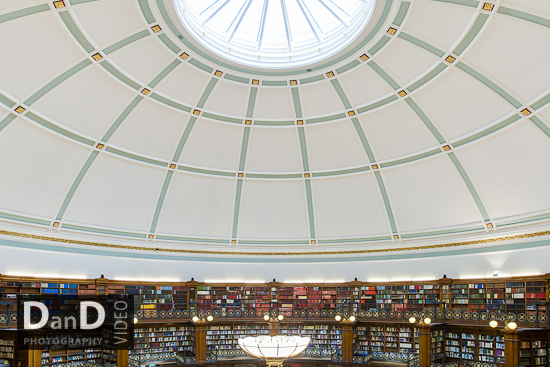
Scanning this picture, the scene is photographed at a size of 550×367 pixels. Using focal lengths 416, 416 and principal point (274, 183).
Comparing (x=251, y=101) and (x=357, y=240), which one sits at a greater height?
(x=251, y=101)

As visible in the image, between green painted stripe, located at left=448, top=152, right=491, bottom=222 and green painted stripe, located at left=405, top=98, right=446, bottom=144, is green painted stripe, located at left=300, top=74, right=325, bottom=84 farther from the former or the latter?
green painted stripe, located at left=448, top=152, right=491, bottom=222

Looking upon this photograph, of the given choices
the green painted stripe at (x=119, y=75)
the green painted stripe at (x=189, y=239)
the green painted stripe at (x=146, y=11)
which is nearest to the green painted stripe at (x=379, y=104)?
the green painted stripe at (x=146, y=11)

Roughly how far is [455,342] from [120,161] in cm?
1539

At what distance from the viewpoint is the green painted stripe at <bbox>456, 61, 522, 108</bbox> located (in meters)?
13.4

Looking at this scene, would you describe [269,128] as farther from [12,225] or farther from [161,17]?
[12,225]

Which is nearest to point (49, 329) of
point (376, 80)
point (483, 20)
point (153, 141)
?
point (153, 141)

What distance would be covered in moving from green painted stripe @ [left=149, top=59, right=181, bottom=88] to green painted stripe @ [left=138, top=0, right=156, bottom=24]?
6.43 feet

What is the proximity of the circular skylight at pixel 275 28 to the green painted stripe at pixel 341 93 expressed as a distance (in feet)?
5.21

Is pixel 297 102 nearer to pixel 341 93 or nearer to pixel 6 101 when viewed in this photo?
pixel 341 93

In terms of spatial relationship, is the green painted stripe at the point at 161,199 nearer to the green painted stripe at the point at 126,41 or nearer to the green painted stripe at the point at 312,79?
the green painted stripe at the point at 126,41

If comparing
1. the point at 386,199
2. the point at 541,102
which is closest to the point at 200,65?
the point at 386,199

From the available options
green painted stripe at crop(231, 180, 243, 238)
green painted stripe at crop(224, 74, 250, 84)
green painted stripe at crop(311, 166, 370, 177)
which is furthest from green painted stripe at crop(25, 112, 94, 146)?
green painted stripe at crop(311, 166, 370, 177)

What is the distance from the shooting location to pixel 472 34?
12.2 m

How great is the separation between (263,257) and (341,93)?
30.1 feet
